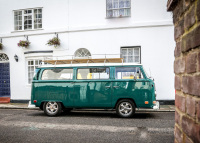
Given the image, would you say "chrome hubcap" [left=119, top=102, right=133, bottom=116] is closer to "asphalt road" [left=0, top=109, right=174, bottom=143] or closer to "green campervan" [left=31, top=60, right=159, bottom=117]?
"green campervan" [left=31, top=60, right=159, bottom=117]

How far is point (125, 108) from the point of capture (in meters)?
7.83

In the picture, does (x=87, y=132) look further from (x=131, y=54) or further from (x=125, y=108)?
(x=131, y=54)

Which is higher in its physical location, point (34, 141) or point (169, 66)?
point (169, 66)

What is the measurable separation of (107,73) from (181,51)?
274 inches

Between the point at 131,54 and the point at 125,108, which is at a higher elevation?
the point at 131,54

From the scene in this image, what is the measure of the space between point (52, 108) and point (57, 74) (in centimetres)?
149

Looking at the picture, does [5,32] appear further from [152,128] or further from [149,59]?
[152,128]

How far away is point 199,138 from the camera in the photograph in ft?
2.98

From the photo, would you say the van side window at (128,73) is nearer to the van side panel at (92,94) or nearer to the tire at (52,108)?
the van side panel at (92,94)

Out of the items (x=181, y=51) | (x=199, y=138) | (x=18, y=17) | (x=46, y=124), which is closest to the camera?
(x=199, y=138)

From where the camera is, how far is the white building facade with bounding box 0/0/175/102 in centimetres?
1148

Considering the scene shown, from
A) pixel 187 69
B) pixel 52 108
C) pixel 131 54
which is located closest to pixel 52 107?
pixel 52 108

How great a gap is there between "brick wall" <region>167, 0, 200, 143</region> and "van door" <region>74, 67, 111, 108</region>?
22.0 feet

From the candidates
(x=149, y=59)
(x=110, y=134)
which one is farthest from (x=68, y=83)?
(x=149, y=59)
